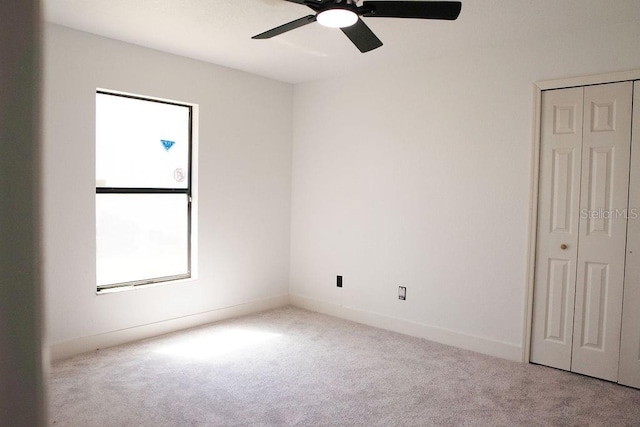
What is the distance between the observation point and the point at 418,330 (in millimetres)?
4090

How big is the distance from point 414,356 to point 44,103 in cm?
367

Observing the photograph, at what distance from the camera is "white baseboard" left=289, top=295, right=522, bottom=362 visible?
142 inches

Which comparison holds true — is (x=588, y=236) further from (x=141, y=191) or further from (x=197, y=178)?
(x=141, y=191)

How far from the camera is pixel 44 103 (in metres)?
0.28

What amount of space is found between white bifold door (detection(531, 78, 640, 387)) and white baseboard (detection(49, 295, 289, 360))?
272 cm

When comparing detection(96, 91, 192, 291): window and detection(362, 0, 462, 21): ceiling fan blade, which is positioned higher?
detection(362, 0, 462, 21): ceiling fan blade

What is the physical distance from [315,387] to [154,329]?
1.76m

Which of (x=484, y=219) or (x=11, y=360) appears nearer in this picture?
(x=11, y=360)

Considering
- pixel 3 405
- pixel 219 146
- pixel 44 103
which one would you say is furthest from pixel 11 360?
pixel 219 146

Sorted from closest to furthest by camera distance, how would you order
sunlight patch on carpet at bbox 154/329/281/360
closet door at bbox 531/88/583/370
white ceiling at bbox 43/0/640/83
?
white ceiling at bbox 43/0/640/83, closet door at bbox 531/88/583/370, sunlight patch on carpet at bbox 154/329/281/360

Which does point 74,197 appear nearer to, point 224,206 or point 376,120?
point 224,206

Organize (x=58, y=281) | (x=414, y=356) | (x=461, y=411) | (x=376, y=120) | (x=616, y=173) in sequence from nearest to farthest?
(x=461, y=411), (x=616, y=173), (x=58, y=281), (x=414, y=356), (x=376, y=120)

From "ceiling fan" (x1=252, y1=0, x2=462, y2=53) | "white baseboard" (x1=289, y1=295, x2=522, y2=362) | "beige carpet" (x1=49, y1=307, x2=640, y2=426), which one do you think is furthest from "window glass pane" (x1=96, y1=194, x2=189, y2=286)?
"ceiling fan" (x1=252, y1=0, x2=462, y2=53)

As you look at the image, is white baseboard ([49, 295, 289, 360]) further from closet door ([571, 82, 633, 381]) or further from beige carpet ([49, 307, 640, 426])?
Result: closet door ([571, 82, 633, 381])
